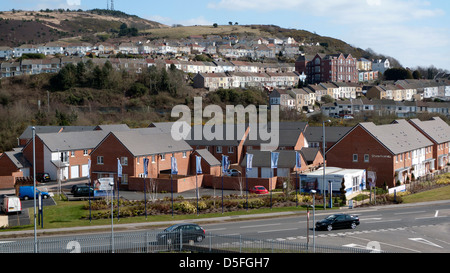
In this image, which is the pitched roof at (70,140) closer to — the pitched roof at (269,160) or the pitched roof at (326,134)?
the pitched roof at (269,160)

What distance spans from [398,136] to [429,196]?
42.3ft

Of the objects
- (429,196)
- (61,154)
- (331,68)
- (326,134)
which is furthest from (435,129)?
(331,68)

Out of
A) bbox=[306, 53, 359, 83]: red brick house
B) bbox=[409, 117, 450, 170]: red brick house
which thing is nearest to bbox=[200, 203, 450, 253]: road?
bbox=[409, 117, 450, 170]: red brick house

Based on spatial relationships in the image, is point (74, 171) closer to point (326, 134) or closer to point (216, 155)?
point (216, 155)

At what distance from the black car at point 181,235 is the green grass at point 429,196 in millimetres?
25179

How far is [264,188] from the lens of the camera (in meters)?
47.9

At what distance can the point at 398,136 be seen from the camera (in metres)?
58.7

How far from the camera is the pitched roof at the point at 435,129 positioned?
67.0 metres

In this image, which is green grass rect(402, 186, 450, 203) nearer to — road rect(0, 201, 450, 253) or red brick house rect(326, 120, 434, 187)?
red brick house rect(326, 120, 434, 187)

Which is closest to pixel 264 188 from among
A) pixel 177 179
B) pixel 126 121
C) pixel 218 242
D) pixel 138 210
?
pixel 177 179

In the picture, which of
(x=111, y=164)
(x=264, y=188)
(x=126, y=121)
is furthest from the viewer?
(x=126, y=121)
